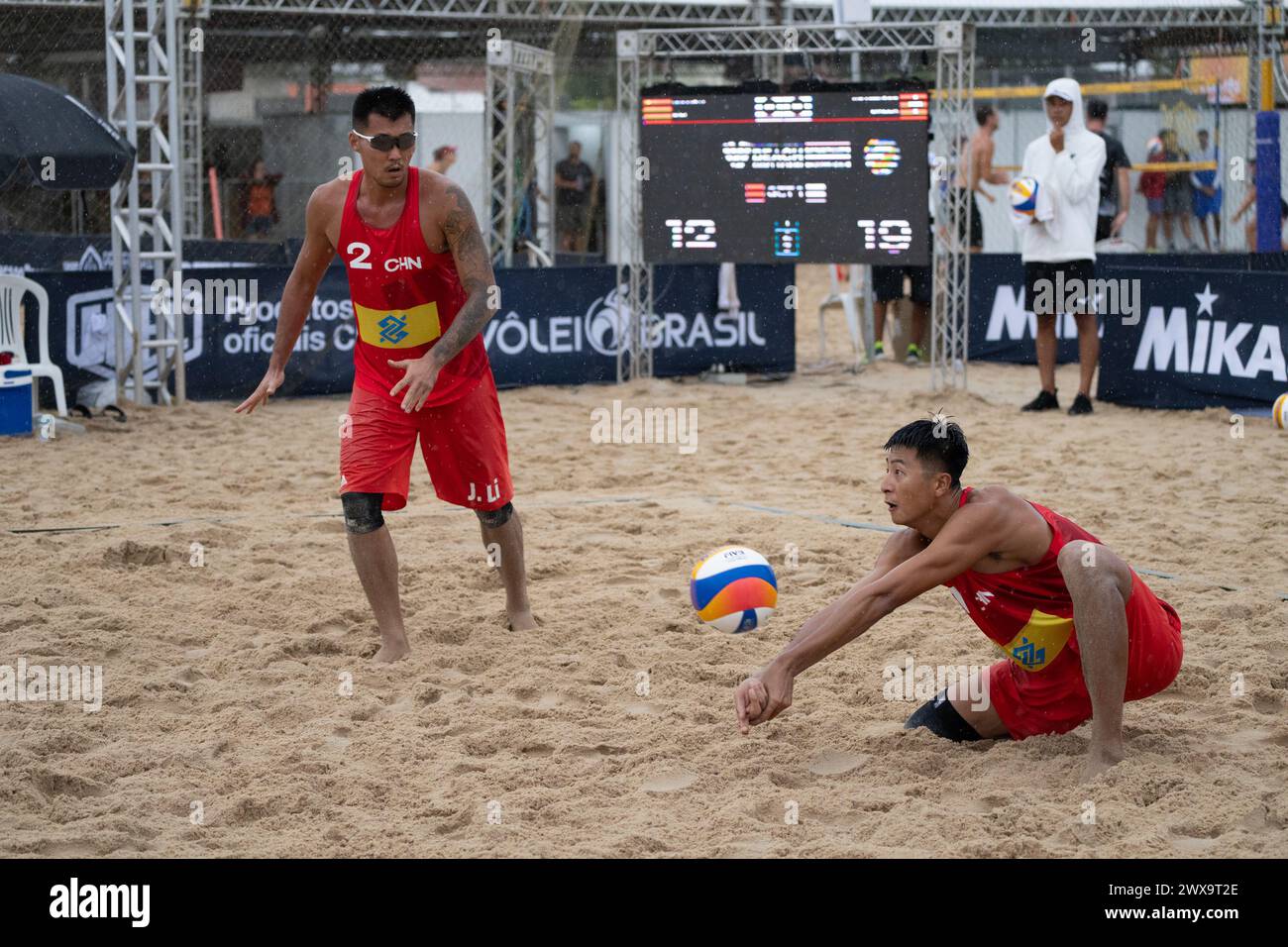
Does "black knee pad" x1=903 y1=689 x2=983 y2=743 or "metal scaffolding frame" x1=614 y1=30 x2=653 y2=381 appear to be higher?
"metal scaffolding frame" x1=614 y1=30 x2=653 y2=381

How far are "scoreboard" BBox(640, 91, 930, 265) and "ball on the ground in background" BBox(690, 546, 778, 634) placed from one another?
746 cm

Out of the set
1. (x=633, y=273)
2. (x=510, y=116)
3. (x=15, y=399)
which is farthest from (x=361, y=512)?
(x=510, y=116)

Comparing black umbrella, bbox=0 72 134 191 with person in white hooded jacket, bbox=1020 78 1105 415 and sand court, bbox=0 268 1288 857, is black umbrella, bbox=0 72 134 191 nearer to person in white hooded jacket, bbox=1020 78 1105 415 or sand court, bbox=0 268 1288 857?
sand court, bbox=0 268 1288 857

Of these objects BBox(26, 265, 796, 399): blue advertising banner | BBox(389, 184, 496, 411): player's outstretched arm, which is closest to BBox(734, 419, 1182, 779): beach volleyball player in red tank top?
BBox(389, 184, 496, 411): player's outstretched arm

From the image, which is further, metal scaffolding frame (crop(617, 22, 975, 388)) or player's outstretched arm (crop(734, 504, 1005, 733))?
metal scaffolding frame (crop(617, 22, 975, 388))

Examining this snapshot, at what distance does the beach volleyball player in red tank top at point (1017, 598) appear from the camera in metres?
3.56

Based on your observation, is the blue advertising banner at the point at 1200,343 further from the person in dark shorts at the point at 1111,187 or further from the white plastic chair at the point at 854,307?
the white plastic chair at the point at 854,307

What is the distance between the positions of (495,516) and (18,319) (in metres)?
6.04

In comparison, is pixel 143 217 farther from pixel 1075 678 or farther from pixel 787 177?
pixel 1075 678

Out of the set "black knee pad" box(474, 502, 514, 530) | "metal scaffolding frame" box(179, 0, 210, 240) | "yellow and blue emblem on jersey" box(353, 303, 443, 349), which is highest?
"metal scaffolding frame" box(179, 0, 210, 240)

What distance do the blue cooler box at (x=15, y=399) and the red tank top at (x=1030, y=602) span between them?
7503 millimetres

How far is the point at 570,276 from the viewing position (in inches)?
487

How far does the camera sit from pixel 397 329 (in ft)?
16.3

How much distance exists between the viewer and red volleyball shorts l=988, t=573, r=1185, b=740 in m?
3.78
